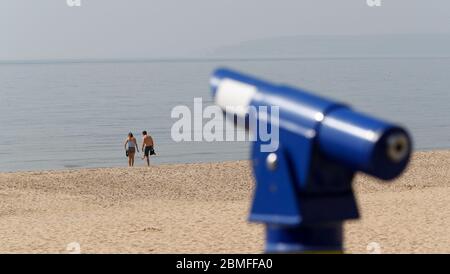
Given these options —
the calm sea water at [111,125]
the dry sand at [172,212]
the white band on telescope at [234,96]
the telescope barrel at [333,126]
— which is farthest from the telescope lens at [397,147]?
the calm sea water at [111,125]

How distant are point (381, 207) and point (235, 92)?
1261cm

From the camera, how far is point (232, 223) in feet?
40.9

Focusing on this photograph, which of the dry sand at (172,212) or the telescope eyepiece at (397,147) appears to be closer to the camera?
the telescope eyepiece at (397,147)

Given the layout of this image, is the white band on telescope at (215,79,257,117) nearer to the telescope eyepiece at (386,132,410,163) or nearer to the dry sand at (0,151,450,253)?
the telescope eyepiece at (386,132,410,163)

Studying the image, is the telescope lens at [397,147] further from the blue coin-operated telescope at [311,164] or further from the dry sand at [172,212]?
the dry sand at [172,212]

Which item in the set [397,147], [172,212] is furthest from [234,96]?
[172,212]

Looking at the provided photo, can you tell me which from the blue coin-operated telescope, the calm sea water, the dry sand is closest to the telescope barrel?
the blue coin-operated telescope

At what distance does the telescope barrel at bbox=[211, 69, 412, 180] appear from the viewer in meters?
1.90

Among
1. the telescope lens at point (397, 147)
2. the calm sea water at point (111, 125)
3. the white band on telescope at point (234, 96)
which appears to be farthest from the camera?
the calm sea water at point (111, 125)

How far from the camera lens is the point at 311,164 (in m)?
2.07

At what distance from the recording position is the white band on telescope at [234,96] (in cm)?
227

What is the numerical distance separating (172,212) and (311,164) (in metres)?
12.4

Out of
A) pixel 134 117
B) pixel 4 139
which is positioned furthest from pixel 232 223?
pixel 134 117

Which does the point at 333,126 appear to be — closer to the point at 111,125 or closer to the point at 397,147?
the point at 397,147
